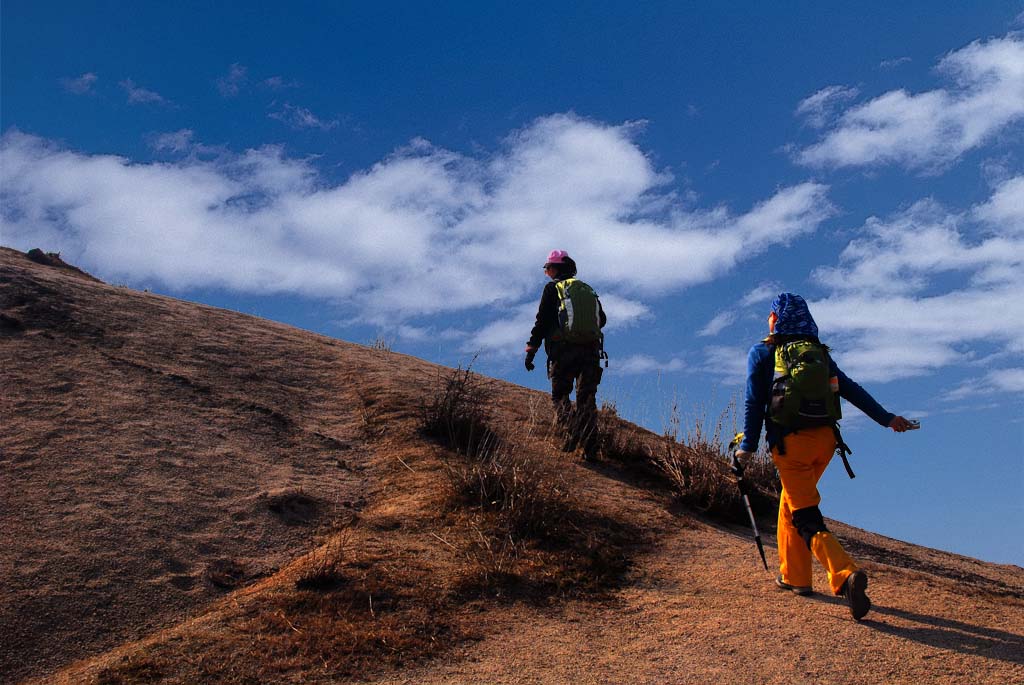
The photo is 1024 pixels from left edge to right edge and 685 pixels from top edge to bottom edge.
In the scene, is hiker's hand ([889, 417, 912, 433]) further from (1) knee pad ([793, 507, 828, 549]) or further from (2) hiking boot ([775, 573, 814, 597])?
(2) hiking boot ([775, 573, 814, 597])

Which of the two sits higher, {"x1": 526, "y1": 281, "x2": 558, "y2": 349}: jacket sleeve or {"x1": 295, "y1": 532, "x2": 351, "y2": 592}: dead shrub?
{"x1": 526, "y1": 281, "x2": 558, "y2": 349}: jacket sleeve

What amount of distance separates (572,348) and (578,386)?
381 millimetres

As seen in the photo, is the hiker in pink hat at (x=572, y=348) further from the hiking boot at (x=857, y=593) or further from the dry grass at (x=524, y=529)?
the hiking boot at (x=857, y=593)

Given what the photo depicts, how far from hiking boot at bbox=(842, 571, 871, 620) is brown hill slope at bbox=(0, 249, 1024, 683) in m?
0.09

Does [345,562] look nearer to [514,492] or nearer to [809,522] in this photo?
[514,492]

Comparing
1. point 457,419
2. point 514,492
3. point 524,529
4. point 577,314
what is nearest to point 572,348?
point 577,314

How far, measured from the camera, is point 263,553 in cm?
624

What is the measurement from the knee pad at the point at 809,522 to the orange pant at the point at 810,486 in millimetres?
18

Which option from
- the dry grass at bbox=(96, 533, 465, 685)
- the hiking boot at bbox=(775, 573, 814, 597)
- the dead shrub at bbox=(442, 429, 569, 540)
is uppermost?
the dead shrub at bbox=(442, 429, 569, 540)

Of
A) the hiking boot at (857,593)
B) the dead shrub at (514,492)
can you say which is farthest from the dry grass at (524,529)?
the hiking boot at (857,593)

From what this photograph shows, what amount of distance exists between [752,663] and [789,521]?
1192 millimetres

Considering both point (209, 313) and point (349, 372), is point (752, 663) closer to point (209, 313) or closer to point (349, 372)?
point (349, 372)

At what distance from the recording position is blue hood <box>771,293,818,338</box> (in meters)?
5.82

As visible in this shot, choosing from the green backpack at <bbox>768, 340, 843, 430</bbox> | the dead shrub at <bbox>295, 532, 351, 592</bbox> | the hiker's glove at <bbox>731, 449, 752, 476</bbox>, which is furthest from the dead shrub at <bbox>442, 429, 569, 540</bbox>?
the green backpack at <bbox>768, 340, 843, 430</bbox>
